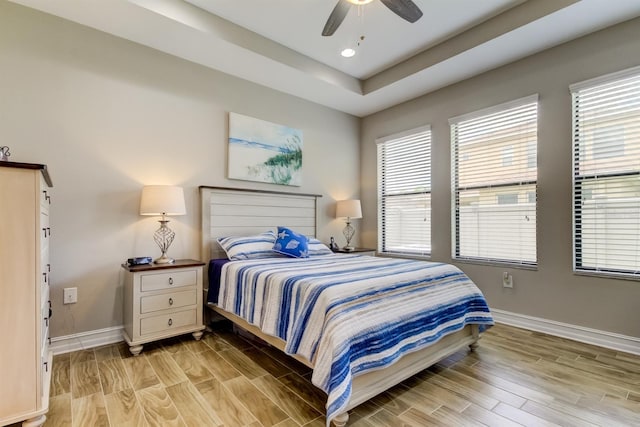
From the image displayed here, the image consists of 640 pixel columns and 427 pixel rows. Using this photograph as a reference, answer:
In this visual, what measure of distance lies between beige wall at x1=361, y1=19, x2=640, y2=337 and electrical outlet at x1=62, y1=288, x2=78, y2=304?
3730mm

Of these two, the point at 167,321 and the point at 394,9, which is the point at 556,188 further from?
the point at 167,321

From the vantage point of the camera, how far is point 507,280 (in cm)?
319

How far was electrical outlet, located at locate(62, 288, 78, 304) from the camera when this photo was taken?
249 centimetres

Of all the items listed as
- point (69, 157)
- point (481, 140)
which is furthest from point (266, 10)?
point (481, 140)

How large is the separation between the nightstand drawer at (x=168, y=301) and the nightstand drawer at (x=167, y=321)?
0.07 meters

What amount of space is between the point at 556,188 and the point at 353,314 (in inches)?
96.7

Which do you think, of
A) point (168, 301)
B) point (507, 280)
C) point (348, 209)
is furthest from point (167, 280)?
point (507, 280)

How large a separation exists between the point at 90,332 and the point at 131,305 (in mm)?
524

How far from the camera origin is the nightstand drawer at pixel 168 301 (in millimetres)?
2477

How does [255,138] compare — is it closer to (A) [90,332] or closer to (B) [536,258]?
(A) [90,332]

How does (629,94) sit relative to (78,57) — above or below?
below

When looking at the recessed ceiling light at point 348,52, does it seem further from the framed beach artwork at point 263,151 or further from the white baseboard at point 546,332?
the white baseboard at point 546,332

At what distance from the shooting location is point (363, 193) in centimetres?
481

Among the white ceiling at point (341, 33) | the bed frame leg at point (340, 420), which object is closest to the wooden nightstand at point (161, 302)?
the bed frame leg at point (340, 420)
